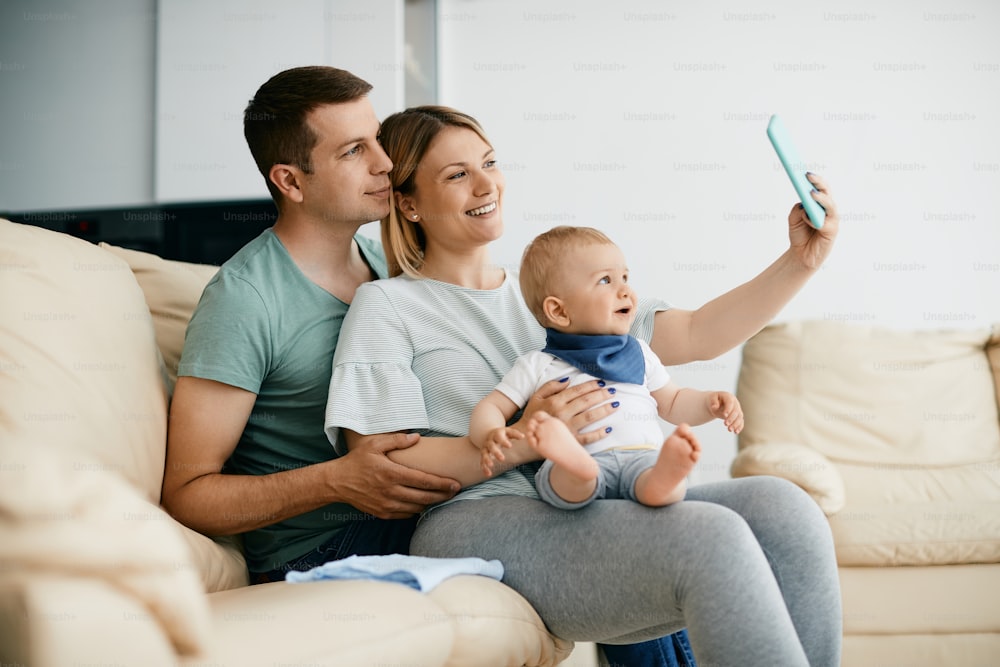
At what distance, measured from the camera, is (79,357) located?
4.26ft

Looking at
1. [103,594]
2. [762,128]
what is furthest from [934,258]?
→ [103,594]

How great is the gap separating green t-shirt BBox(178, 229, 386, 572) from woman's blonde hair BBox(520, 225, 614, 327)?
400 mm

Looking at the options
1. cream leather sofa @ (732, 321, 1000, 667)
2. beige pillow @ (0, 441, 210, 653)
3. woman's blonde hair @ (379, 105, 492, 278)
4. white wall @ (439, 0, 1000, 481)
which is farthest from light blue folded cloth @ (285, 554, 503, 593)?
white wall @ (439, 0, 1000, 481)

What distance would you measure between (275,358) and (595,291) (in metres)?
0.57

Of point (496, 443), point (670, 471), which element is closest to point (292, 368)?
point (496, 443)

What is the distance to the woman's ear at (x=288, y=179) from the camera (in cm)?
175

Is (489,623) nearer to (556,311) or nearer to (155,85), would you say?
(556,311)

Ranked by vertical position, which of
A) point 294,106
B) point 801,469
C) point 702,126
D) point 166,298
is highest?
point 702,126

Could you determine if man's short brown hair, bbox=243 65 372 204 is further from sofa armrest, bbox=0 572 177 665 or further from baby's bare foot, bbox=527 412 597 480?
sofa armrest, bbox=0 572 177 665

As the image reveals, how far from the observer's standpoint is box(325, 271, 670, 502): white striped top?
143cm

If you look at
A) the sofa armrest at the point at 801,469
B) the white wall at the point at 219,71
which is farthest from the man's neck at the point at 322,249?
the white wall at the point at 219,71

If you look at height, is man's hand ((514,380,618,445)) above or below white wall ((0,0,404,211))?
below

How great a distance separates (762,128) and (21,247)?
11.1 ft

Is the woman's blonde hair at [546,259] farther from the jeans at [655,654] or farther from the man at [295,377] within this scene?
the jeans at [655,654]
